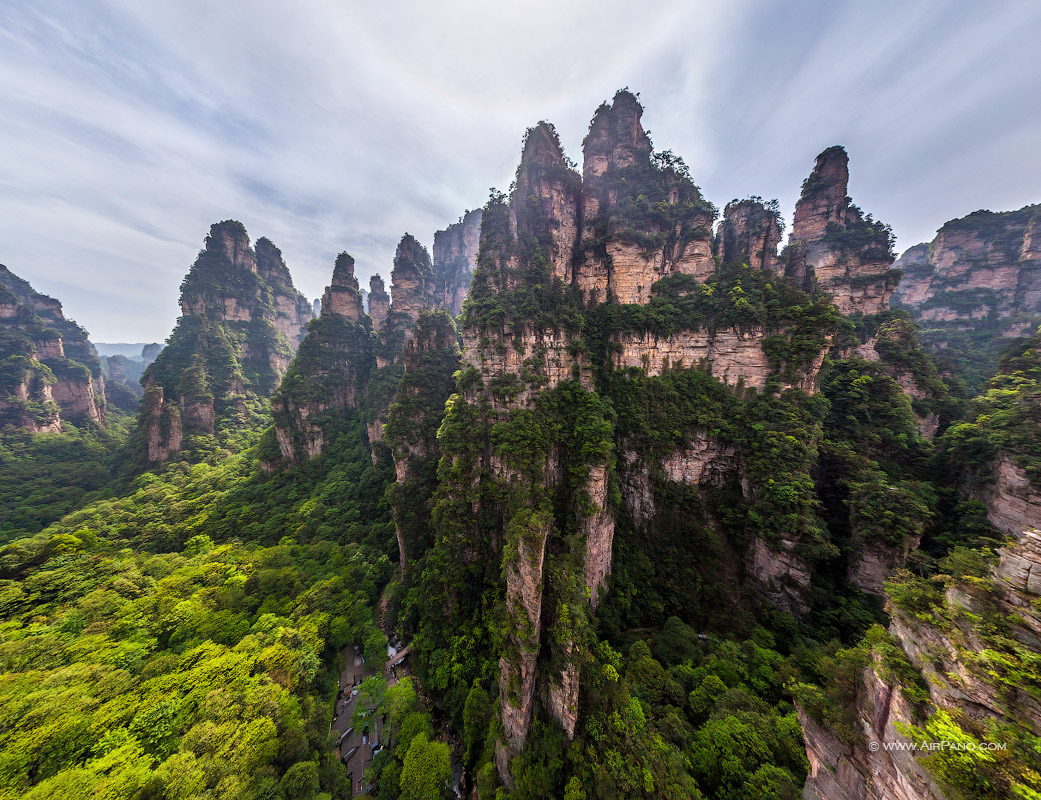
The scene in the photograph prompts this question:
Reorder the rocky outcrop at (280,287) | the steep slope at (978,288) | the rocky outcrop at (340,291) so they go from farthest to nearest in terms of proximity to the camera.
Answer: the rocky outcrop at (280,287)
the rocky outcrop at (340,291)
the steep slope at (978,288)

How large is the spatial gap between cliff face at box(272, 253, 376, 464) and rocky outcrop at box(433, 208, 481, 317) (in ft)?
61.3

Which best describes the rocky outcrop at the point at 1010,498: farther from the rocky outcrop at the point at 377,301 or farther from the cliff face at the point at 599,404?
the rocky outcrop at the point at 377,301

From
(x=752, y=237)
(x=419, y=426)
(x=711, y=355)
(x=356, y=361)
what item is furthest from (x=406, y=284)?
(x=752, y=237)

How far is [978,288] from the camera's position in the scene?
35531 millimetres

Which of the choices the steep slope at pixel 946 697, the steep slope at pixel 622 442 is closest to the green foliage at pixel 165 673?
the steep slope at pixel 622 442

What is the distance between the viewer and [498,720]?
47.1ft

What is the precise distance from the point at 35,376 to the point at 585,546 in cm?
7522

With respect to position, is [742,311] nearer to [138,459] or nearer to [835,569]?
[835,569]

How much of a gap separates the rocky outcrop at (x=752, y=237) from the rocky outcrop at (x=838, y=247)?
2347 millimetres

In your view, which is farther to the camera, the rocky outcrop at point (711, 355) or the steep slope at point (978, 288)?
the steep slope at point (978, 288)

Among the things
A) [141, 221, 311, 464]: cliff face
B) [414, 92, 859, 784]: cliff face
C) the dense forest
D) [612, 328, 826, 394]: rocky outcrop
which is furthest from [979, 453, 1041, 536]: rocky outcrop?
A: [141, 221, 311, 464]: cliff face

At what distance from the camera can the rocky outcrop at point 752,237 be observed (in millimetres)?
26000

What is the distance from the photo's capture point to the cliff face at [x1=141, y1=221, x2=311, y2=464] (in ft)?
117

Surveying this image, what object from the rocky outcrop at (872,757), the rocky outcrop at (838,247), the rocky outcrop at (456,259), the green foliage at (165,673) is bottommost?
the green foliage at (165,673)
